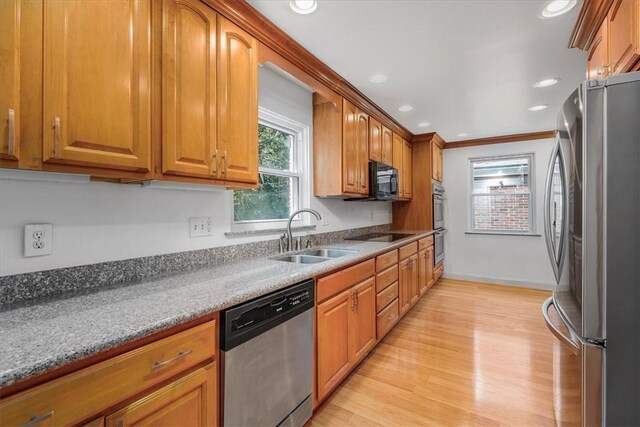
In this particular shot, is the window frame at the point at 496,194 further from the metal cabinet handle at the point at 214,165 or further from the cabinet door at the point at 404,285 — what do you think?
the metal cabinet handle at the point at 214,165

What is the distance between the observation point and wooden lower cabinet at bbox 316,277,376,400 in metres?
1.76

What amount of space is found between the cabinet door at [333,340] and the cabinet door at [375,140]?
6.06 ft

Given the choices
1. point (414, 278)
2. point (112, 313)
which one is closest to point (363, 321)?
point (414, 278)

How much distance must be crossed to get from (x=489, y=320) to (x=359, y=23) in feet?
10.6

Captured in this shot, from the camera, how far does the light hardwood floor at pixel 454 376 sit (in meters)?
1.78

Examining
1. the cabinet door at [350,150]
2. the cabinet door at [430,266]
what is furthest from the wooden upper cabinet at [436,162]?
the cabinet door at [350,150]

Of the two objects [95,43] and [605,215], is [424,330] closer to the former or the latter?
[605,215]

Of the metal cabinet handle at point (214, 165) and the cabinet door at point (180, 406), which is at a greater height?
the metal cabinet handle at point (214, 165)

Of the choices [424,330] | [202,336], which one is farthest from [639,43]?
[424,330]

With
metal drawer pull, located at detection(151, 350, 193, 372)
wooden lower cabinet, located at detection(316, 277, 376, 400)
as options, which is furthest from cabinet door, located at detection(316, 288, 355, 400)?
metal drawer pull, located at detection(151, 350, 193, 372)

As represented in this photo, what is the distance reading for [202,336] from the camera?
106cm

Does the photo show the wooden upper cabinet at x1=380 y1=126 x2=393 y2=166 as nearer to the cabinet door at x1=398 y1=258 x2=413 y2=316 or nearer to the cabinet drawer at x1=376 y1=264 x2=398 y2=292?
the cabinet door at x1=398 y1=258 x2=413 y2=316

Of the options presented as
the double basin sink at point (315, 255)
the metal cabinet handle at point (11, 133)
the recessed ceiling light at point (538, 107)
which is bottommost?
the double basin sink at point (315, 255)

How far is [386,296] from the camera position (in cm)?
268
